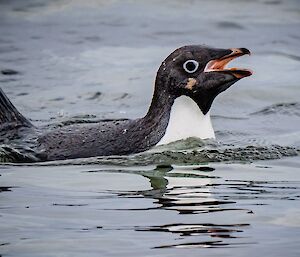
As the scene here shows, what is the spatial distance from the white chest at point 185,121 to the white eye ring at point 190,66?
0.25 meters

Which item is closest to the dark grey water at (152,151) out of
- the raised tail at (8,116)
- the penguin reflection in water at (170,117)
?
the penguin reflection in water at (170,117)

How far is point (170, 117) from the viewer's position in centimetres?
1081

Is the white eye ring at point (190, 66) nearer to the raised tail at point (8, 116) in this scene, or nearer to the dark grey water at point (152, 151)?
the dark grey water at point (152, 151)

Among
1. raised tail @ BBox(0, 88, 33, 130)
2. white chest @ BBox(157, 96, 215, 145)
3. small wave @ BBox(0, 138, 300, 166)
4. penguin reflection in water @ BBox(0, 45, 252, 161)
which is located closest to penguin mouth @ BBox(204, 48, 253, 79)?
penguin reflection in water @ BBox(0, 45, 252, 161)

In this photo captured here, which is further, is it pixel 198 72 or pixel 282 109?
pixel 282 109

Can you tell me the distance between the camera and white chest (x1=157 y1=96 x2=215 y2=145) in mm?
10781

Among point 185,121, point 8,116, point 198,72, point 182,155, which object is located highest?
point 198,72

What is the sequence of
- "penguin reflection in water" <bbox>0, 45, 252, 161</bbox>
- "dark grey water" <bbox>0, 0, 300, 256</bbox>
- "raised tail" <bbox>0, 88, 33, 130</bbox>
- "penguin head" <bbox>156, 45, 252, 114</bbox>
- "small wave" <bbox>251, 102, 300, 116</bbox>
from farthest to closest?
"small wave" <bbox>251, 102, 300, 116</bbox> < "raised tail" <bbox>0, 88, 33, 130</bbox> < "penguin head" <bbox>156, 45, 252, 114</bbox> < "penguin reflection in water" <bbox>0, 45, 252, 161</bbox> < "dark grey water" <bbox>0, 0, 300, 256</bbox>

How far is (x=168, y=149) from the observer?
34.9ft

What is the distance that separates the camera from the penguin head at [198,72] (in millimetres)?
10703

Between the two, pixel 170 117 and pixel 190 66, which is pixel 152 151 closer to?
pixel 170 117

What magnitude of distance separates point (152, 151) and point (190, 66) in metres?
0.85

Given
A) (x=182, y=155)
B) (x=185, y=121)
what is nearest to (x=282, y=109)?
(x=185, y=121)

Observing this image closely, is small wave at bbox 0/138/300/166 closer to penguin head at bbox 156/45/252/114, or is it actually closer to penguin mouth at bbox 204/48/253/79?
penguin head at bbox 156/45/252/114
